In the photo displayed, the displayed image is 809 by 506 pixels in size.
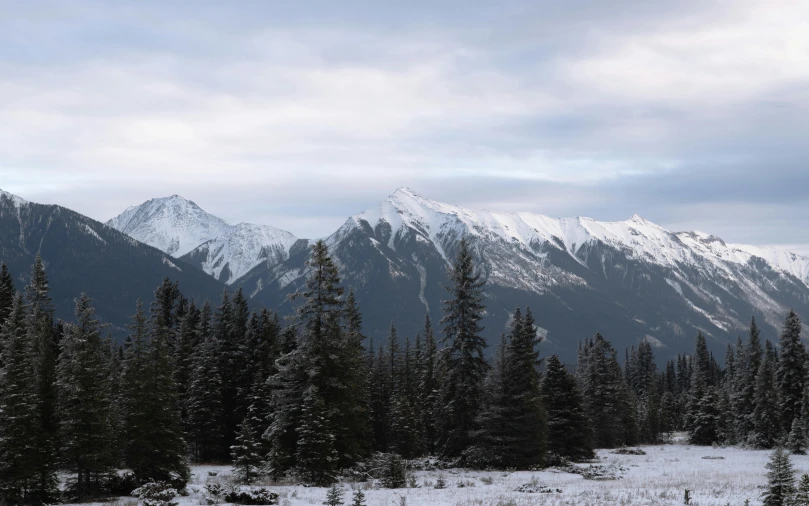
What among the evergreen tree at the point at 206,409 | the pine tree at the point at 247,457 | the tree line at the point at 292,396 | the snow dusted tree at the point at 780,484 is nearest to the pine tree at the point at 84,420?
the tree line at the point at 292,396

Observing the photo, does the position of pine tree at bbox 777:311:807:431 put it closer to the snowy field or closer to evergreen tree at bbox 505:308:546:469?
the snowy field

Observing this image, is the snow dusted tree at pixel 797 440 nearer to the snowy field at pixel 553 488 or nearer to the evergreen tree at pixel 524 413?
the snowy field at pixel 553 488

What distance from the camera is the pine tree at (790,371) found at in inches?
2842

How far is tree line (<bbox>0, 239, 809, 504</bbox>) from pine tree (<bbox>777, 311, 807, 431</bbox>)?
5.8 inches

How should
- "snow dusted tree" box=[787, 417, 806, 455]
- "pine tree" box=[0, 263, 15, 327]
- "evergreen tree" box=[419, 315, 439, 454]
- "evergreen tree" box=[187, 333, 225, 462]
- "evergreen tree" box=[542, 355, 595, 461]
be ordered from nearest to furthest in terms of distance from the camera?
"evergreen tree" box=[542, 355, 595, 461]
"evergreen tree" box=[187, 333, 225, 462]
"pine tree" box=[0, 263, 15, 327]
"snow dusted tree" box=[787, 417, 806, 455]
"evergreen tree" box=[419, 315, 439, 454]

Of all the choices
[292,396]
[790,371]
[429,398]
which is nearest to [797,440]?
[790,371]

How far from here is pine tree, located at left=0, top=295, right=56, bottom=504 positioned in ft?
96.6

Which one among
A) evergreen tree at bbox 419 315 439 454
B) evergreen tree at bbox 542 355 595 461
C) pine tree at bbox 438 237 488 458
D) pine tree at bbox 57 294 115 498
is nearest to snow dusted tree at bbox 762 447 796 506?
pine tree at bbox 438 237 488 458

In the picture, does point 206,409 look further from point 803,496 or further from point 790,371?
point 790,371

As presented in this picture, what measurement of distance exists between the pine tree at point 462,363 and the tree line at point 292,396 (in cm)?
10

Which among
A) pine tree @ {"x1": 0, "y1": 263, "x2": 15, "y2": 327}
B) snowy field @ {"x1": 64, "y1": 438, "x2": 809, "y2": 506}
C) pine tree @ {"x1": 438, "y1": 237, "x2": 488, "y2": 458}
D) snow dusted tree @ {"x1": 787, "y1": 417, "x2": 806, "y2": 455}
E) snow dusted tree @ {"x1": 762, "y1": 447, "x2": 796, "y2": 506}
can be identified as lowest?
snow dusted tree @ {"x1": 787, "y1": 417, "x2": 806, "y2": 455}

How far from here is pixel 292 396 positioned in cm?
4025

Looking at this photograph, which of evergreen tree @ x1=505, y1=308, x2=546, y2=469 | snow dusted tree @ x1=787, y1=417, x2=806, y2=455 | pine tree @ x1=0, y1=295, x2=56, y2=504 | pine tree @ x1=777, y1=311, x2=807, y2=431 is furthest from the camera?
pine tree @ x1=777, y1=311, x2=807, y2=431

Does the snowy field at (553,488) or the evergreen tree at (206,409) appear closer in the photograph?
the snowy field at (553,488)
